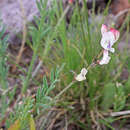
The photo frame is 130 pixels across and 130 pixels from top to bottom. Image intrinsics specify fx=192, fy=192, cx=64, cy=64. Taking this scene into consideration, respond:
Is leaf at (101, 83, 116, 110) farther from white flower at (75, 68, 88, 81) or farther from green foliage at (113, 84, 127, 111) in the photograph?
white flower at (75, 68, 88, 81)

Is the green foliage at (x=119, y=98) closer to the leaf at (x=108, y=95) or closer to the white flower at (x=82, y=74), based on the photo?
the leaf at (x=108, y=95)

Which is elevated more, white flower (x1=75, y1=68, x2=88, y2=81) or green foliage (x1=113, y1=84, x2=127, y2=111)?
white flower (x1=75, y1=68, x2=88, y2=81)

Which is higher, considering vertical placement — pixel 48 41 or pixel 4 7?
pixel 4 7

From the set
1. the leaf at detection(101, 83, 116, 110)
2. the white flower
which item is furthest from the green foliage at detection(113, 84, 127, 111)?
the white flower

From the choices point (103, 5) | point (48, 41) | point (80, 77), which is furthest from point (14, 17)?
point (80, 77)

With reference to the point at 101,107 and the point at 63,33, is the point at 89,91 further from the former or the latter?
the point at 63,33

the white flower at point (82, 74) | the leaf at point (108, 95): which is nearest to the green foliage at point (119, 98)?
the leaf at point (108, 95)

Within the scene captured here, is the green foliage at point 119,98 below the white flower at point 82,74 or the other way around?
below

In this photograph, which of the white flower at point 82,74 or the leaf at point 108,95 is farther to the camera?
the leaf at point 108,95
